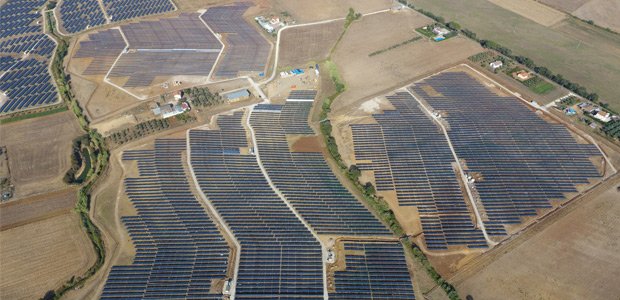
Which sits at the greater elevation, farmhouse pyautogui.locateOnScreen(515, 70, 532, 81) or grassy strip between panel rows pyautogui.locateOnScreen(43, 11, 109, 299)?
farmhouse pyautogui.locateOnScreen(515, 70, 532, 81)

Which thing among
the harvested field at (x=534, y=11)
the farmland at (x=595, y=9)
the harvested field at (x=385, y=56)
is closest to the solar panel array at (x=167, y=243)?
the harvested field at (x=385, y=56)

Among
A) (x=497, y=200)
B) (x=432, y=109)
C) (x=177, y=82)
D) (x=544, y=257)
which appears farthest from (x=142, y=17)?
(x=544, y=257)

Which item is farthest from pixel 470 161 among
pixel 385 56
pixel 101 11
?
pixel 101 11

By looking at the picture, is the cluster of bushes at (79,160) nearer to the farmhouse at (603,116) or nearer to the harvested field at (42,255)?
the harvested field at (42,255)

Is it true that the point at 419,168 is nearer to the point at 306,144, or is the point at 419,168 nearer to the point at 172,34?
the point at 306,144

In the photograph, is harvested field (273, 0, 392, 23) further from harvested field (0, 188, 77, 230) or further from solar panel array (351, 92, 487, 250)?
harvested field (0, 188, 77, 230)

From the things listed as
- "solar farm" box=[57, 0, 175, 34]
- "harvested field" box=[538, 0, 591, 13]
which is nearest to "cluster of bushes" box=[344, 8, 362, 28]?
"solar farm" box=[57, 0, 175, 34]
